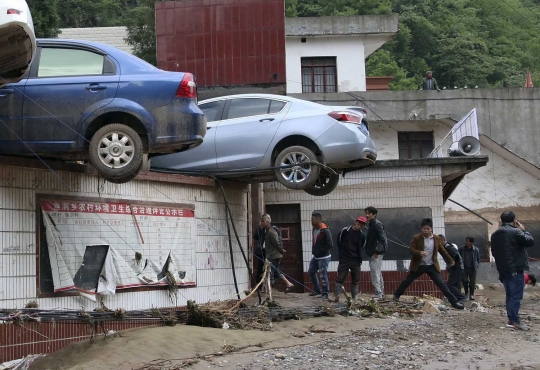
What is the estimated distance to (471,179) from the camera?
2744 cm

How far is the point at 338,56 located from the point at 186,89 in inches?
794

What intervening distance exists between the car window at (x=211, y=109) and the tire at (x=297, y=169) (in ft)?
4.73

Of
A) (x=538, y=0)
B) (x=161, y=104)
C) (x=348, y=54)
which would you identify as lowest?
(x=161, y=104)

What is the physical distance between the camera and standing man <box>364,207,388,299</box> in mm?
14023

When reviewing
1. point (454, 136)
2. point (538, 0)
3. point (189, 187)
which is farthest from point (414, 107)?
point (538, 0)

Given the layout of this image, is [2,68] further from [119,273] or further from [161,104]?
[119,273]

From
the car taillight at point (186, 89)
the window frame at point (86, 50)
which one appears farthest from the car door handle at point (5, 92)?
the car taillight at point (186, 89)

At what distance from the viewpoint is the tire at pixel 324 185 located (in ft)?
43.5

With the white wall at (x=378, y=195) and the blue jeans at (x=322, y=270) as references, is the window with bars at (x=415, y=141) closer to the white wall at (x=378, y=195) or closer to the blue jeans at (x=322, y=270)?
the white wall at (x=378, y=195)

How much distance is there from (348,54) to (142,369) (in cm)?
2266

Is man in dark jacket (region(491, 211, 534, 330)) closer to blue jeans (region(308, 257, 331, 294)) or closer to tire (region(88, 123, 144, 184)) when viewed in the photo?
blue jeans (region(308, 257, 331, 294))

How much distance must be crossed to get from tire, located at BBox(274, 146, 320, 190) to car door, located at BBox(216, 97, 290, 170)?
1.19 ft

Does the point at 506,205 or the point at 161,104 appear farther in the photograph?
the point at 506,205

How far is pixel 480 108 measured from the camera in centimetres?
2736
